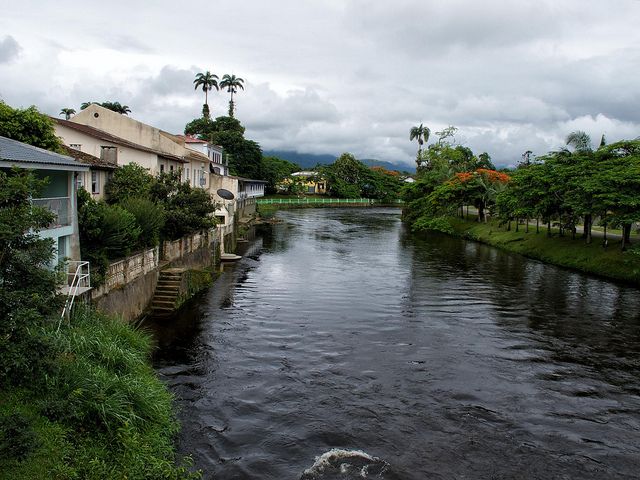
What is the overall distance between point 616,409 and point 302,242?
46.4m

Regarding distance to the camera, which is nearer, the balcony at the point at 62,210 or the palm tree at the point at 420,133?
the balcony at the point at 62,210

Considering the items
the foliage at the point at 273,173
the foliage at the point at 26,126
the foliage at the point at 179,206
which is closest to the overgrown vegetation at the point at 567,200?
the foliage at the point at 179,206

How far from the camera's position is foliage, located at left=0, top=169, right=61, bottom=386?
32.8ft

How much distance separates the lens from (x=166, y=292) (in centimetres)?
3031

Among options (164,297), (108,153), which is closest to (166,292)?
(164,297)

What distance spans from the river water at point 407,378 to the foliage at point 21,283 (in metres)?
5.85

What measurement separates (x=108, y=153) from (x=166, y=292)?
46.6 ft

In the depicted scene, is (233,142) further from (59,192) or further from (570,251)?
(59,192)

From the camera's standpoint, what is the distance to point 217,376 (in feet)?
67.2

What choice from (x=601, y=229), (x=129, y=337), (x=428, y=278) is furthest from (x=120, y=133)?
(x=601, y=229)

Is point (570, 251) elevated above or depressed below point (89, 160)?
below

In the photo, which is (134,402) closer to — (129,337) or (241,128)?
(129,337)

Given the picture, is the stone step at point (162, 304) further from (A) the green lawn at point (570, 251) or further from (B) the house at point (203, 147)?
(B) the house at point (203, 147)

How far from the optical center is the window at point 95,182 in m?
34.1
